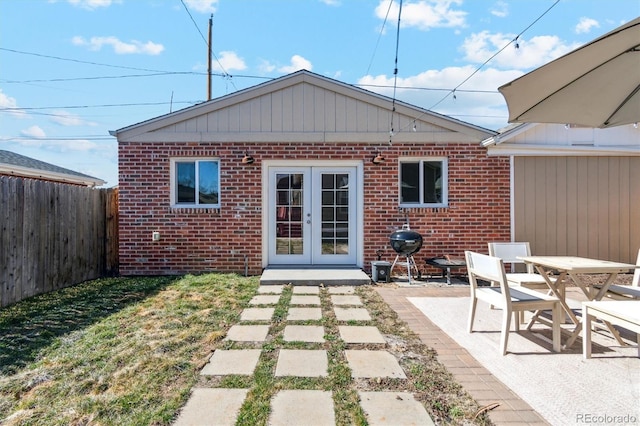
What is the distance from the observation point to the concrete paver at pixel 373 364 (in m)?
2.96

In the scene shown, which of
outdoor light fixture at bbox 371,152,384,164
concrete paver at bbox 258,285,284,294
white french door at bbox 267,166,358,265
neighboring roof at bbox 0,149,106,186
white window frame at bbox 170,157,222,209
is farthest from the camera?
neighboring roof at bbox 0,149,106,186

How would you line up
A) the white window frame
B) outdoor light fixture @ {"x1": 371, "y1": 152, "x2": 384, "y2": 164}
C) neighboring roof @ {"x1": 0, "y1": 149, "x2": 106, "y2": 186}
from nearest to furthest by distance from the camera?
1. outdoor light fixture @ {"x1": 371, "y1": 152, "x2": 384, "y2": 164}
2. the white window frame
3. neighboring roof @ {"x1": 0, "y1": 149, "x2": 106, "y2": 186}

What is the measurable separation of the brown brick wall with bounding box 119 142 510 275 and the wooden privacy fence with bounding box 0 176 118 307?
2.08 ft

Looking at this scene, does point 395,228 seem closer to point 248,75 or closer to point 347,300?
point 347,300

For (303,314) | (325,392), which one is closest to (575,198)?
(303,314)

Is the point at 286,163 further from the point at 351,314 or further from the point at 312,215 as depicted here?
the point at 351,314

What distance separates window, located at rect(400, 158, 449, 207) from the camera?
7.48 meters

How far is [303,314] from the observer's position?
4.67 m

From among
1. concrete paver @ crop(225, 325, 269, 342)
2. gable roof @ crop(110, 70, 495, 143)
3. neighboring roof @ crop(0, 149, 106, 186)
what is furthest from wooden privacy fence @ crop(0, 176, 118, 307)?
neighboring roof @ crop(0, 149, 106, 186)

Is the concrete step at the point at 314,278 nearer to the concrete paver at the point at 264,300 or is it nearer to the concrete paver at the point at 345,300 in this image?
the concrete paver at the point at 345,300

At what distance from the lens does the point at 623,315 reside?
9.84ft

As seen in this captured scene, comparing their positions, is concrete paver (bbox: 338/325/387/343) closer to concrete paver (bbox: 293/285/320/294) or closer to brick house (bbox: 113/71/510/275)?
concrete paver (bbox: 293/285/320/294)

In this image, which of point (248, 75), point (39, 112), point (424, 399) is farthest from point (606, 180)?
point (39, 112)

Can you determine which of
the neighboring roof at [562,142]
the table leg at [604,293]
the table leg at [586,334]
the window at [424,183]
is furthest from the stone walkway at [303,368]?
the neighboring roof at [562,142]
